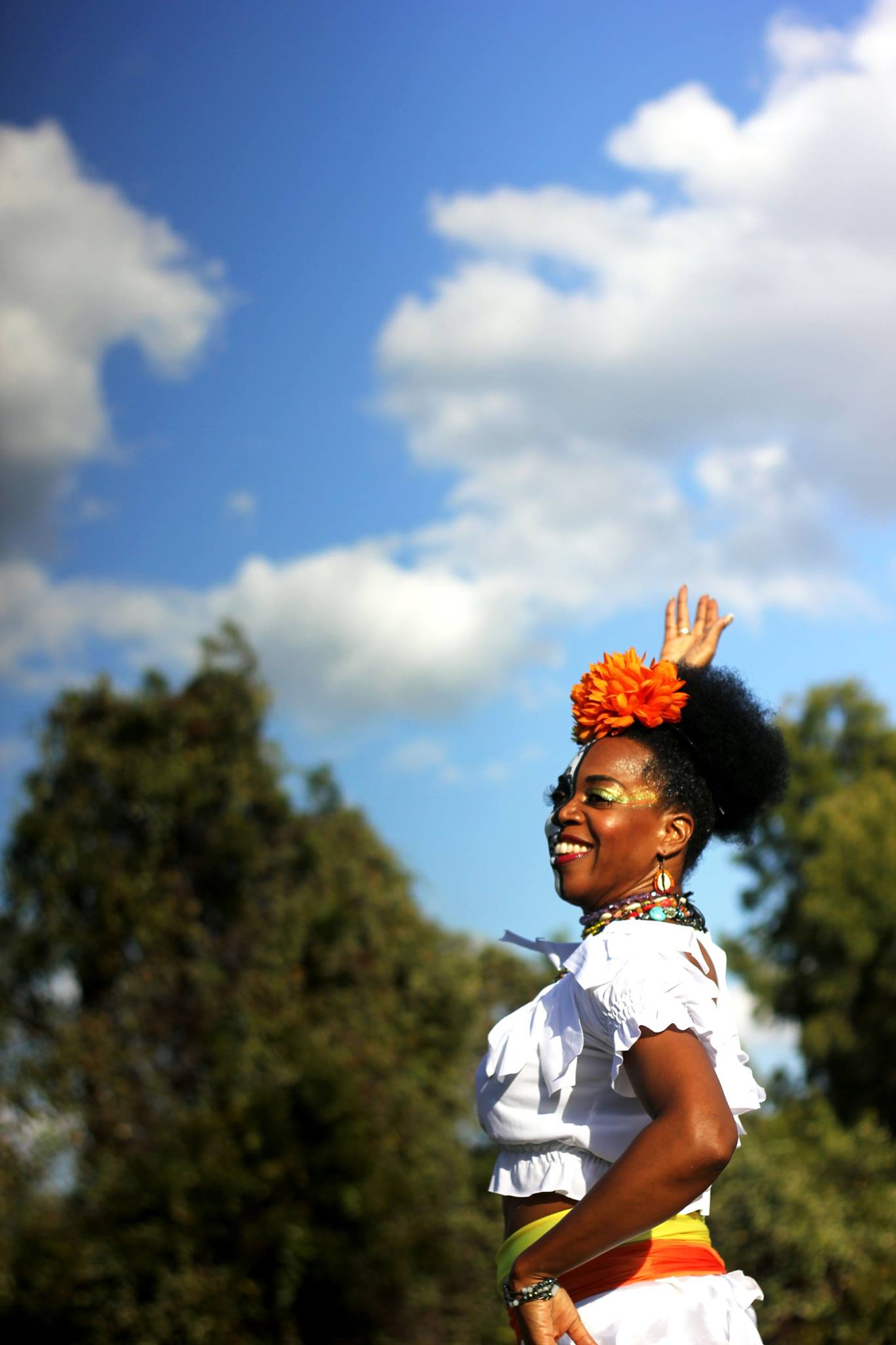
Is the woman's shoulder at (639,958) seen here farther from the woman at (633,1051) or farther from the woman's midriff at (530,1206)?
the woman's midriff at (530,1206)

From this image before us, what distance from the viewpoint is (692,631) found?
12.0 ft

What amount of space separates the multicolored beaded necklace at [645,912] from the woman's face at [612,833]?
0.10ft

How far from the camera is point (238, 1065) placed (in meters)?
15.2

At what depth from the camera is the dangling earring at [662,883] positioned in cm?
272

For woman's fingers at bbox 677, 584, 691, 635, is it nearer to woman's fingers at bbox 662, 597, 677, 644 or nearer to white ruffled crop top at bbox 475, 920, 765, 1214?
woman's fingers at bbox 662, 597, 677, 644

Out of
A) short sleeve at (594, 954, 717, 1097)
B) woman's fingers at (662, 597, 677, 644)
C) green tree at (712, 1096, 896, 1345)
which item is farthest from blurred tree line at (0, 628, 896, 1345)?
short sleeve at (594, 954, 717, 1097)

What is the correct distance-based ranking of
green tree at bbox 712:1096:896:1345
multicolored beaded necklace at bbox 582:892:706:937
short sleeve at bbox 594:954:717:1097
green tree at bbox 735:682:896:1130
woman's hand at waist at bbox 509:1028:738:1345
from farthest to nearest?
green tree at bbox 735:682:896:1130
green tree at bbox 712:1096:896:1345
multicolored beaded necklace at bbox 582:892:706:937
short sleeve at bbox 594:954:717:1097
woman's hand at waist at bbox 509:1028:738:1345

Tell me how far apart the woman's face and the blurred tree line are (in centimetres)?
1197

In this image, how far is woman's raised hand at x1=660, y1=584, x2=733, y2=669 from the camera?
3.51 metres

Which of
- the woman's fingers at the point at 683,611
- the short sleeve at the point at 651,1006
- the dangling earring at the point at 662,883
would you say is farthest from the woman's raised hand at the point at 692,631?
the short sleeve at the point at 651,1006

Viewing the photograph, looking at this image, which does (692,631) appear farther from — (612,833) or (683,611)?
(612,833)

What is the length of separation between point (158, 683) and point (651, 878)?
16514mm

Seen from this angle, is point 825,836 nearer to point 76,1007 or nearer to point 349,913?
point 349,913

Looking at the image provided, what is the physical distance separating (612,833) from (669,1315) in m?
0.87
